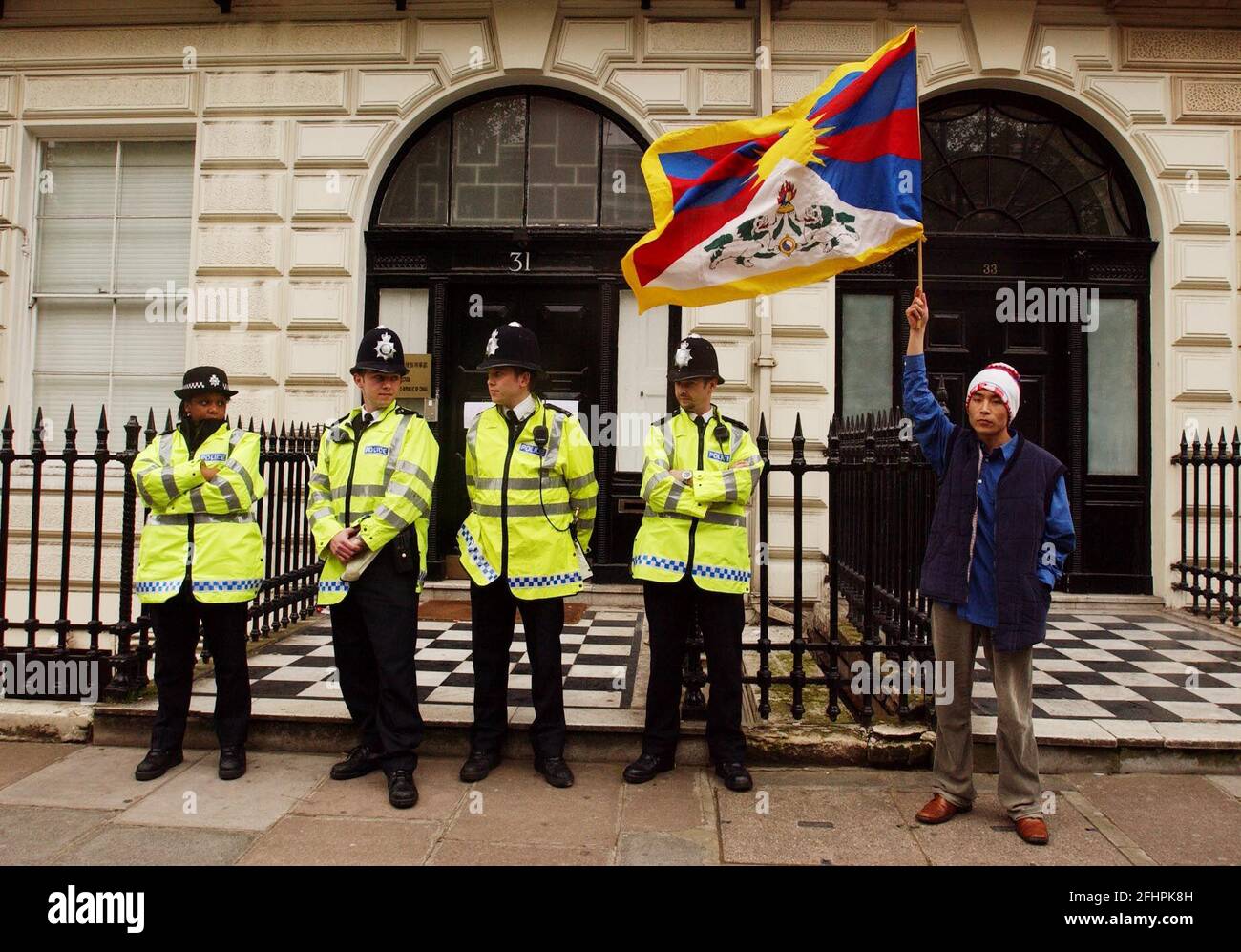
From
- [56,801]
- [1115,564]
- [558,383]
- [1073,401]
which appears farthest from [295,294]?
[1115,564]

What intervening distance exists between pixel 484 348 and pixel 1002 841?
21.3ft

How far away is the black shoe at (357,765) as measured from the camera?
4000 mm

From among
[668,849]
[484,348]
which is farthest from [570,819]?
[484,348]

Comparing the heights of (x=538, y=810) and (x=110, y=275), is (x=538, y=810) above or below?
below

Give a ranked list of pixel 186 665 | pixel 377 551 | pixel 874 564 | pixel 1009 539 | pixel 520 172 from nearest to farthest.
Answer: pixel 1009 539
pixel 377 551
pixel 186 665
pixel 874 564
pixel 520 172

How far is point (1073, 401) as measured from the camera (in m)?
8.20

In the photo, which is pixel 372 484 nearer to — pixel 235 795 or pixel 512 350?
pixel 512 350

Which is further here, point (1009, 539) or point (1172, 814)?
point (1172, 814)

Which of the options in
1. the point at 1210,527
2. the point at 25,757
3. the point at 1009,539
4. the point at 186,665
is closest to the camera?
the point at 1009,539

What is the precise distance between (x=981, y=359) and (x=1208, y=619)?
10.3 feet

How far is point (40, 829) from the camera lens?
11.2 ft

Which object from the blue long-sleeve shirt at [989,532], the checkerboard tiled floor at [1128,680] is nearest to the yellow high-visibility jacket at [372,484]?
the blue long-sleeve shirt at [989,532]
